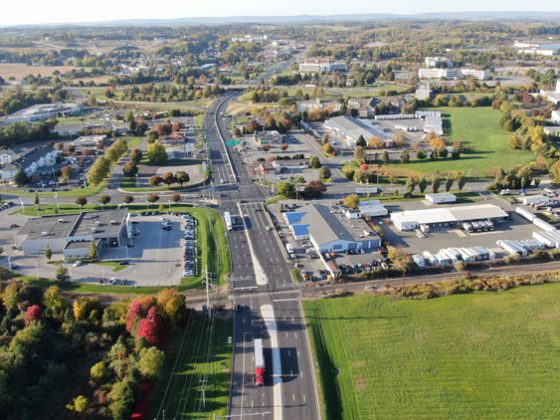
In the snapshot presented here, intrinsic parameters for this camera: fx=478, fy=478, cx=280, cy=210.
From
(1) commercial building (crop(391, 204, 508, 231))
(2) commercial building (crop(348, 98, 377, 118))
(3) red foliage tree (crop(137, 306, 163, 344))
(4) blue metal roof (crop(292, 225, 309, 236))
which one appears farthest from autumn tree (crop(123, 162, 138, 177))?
(2) commercial building (crop(348, 98, 377, 118))

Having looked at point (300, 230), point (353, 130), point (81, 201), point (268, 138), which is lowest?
point (268, 138)

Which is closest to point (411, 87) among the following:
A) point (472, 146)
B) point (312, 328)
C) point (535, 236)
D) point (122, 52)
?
point (472, 146)

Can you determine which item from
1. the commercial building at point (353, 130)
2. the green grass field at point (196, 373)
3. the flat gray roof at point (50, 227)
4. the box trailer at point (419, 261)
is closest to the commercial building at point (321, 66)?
the commercial building at point (353, 130)

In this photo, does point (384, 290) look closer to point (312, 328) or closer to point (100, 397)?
point (312, 328)

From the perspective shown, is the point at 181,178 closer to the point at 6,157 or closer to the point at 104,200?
the point at 104,200

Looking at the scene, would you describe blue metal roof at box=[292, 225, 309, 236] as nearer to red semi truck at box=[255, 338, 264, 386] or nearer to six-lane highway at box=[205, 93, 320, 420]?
six-lane highway at box=[205, 93, 320, 420]

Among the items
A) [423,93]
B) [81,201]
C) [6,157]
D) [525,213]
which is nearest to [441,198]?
[525,213]

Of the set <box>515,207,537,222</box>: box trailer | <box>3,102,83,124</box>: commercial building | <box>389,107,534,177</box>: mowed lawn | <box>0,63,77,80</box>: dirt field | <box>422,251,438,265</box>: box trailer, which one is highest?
<box>0,63,77,80</box>: dirt field
